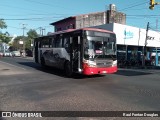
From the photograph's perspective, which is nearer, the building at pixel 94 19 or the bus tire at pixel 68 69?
the bus tire at pixel 68 69

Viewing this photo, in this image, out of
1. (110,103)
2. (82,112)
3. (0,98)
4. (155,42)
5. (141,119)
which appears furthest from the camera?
(155,42)

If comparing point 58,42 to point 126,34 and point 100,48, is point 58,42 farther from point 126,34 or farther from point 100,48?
point 126,34

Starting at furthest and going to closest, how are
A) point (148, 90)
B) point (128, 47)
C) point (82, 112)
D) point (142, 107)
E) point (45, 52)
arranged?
point (128, 47)
point (45, 52)
point (148, 90)
point (142, 107)
point (82, 112)

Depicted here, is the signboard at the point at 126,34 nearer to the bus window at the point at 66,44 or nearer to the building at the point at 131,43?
the building at the point at 131,43

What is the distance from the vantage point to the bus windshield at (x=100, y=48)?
14.1m

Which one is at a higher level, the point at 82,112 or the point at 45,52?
the point at 45,52

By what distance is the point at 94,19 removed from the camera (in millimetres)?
47781

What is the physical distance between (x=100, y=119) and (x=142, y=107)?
1.91 meters

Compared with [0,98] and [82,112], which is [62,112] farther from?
[0,98]

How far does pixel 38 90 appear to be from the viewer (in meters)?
10.7

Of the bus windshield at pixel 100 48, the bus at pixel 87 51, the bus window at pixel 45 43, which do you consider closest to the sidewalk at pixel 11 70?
the bus window at pixel 45 43

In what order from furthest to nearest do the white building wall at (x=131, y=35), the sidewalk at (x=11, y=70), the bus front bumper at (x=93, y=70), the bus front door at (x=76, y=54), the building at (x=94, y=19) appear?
1. the building at (x=94, y=19)
2. the white building wall at (x=131, y=35)
3. the sidewalk at (x=11, y=70)
4. the bus front door at (x=76, y=54)
5. the bus front bumper at (x=93, y=70)

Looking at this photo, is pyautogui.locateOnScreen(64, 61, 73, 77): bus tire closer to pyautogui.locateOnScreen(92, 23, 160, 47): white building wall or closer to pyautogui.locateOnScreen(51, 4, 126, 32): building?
pyautogui.locateOnScreen(92, 23, 160, 47): white building wall

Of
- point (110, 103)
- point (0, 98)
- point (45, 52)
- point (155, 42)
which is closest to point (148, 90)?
point (110, 103)
